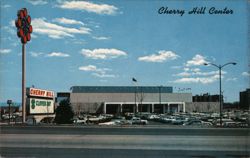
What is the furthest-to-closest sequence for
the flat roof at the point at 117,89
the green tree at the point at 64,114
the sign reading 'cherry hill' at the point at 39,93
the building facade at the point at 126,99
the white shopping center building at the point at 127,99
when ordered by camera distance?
the flat roof at the point at 117,89
the white shopping center building at the point at 127,99
the building facade at the point at 126,99
the sign reading 'cherry hill' at the point at 39,93
the green tree at the point at 64,114

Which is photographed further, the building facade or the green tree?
the building facade

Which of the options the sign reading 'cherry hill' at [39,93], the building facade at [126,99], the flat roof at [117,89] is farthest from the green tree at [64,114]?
the flat roof at [117,89]

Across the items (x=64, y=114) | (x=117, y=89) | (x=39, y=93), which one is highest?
(x=117, y=89)

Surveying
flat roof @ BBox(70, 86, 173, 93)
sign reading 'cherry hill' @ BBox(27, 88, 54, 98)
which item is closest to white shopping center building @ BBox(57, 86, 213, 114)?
flat roof @ BBox(70, 86, 173, 93)

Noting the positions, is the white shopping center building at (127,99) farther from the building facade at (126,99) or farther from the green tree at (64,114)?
the green tree at (64,114)

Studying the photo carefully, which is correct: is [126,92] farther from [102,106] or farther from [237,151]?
[237,151]

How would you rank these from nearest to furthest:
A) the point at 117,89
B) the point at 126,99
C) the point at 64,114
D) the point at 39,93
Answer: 1. the point at 64,114
2. the point at 39,93
3. the point at 126,99
4. the point at 117,89

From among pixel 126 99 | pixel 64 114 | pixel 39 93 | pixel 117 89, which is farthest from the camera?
pixel 117 89

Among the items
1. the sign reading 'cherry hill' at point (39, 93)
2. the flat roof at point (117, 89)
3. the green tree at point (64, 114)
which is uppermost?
the flat roof at point (117, 89)

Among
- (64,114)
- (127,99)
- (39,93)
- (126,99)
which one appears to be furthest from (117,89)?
(64,114)

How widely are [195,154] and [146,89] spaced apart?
148172 millimetres

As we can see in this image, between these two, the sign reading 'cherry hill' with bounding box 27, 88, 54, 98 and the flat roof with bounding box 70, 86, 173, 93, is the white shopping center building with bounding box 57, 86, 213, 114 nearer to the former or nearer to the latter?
the flat roof with bounding box 70, 86, 173, 93

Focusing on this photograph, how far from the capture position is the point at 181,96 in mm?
165500

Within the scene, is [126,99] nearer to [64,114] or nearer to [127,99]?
[127,99]
